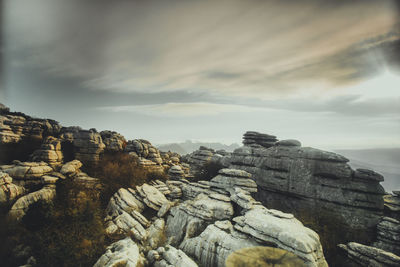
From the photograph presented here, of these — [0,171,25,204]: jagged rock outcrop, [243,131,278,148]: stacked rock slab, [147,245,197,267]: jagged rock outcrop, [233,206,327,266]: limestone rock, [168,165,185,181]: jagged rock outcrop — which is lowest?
[147,245,197,267]: jagged rock outcrop

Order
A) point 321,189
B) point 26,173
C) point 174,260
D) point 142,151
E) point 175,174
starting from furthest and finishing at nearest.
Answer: point 142,151, point 175,174, point 321,189, point 26,173, point 174,260

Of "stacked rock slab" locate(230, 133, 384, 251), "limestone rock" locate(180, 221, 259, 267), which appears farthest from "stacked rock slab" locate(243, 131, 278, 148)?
"limestone rock" locate(180, 221, 259, 267)

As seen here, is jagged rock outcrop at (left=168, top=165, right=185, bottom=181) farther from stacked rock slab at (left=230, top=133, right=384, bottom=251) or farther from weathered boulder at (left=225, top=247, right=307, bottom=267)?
weathered boulder at (left=225, top=247, right=307, bottom=267)

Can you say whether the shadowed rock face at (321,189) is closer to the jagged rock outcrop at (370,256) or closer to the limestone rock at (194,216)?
the jagged rock outcrop at (370,256)

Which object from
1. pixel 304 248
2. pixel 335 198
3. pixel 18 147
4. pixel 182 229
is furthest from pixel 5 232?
pixel 335 198

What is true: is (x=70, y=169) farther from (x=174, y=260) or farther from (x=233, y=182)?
(x=233, y=182)

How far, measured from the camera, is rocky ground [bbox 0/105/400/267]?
28.5ft

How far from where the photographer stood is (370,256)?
404 inches

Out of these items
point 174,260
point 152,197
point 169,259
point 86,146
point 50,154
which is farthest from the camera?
point 86,146

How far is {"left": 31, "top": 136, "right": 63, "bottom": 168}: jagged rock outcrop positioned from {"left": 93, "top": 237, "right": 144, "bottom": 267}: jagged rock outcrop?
1143 cm

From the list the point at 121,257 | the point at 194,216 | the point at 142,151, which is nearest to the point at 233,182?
the point at 194,216

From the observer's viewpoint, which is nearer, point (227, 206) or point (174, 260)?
point (174, 260)

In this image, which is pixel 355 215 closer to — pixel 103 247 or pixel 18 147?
pixel 103 247

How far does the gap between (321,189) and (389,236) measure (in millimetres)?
5493
